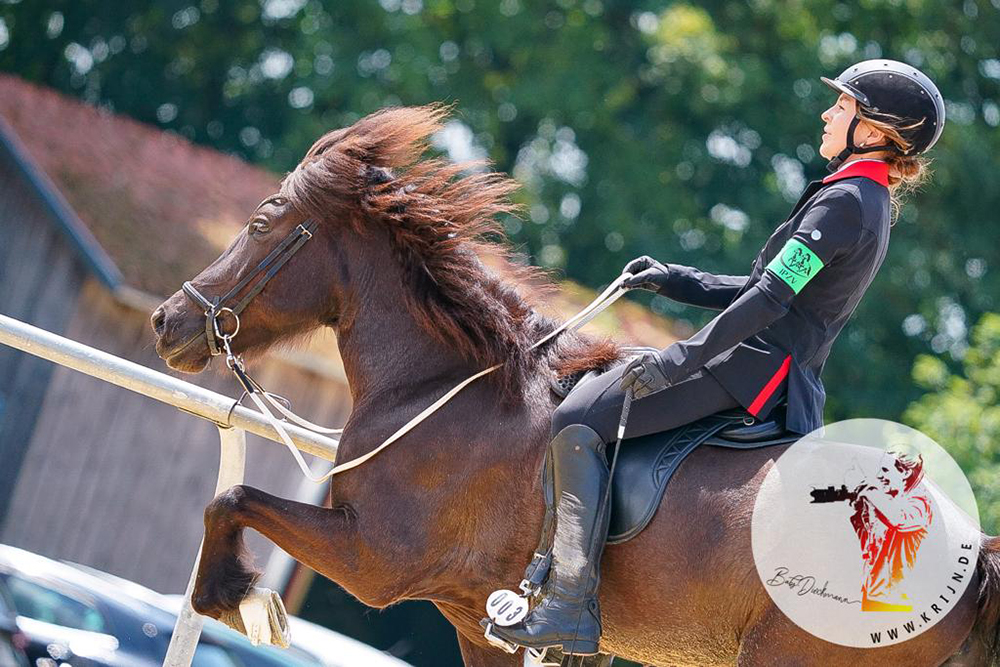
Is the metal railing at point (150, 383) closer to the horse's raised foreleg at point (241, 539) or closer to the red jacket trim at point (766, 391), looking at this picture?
the horse's raised foreleg at point (241, 539)

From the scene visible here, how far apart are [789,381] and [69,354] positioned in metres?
3.35

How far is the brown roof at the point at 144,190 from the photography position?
49.0ft

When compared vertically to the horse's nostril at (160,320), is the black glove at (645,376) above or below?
above

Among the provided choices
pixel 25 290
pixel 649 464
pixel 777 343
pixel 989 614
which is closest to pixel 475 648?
pixel 649 464

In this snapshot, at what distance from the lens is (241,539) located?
546 centimetres

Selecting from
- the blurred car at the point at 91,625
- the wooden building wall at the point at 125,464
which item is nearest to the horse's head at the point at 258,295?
the blurred car at the point at 91,625

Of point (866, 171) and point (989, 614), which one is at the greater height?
point (866, 171)

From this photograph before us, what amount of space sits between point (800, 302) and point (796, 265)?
31 cm

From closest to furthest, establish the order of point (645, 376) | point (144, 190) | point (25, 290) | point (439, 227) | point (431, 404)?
point (645, 376) < point (431, 404) < point (439, 227) < point (25, 290) < point (144, 190)

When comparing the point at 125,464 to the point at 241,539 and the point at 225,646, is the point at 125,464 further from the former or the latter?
the point at 241,539

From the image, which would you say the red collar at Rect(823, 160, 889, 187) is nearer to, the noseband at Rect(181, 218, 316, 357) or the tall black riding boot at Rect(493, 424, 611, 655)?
the tall black riding boot at Rect(493, 424, 611, 655)

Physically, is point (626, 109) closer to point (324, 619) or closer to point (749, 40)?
point (749, 40)

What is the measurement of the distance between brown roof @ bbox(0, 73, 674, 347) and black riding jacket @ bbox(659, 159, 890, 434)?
757cm

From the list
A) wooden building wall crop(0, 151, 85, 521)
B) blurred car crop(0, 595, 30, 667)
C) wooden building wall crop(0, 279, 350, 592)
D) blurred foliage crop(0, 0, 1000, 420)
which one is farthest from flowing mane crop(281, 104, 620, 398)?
blurred foliage crop(0, 0, 1000, 420)
